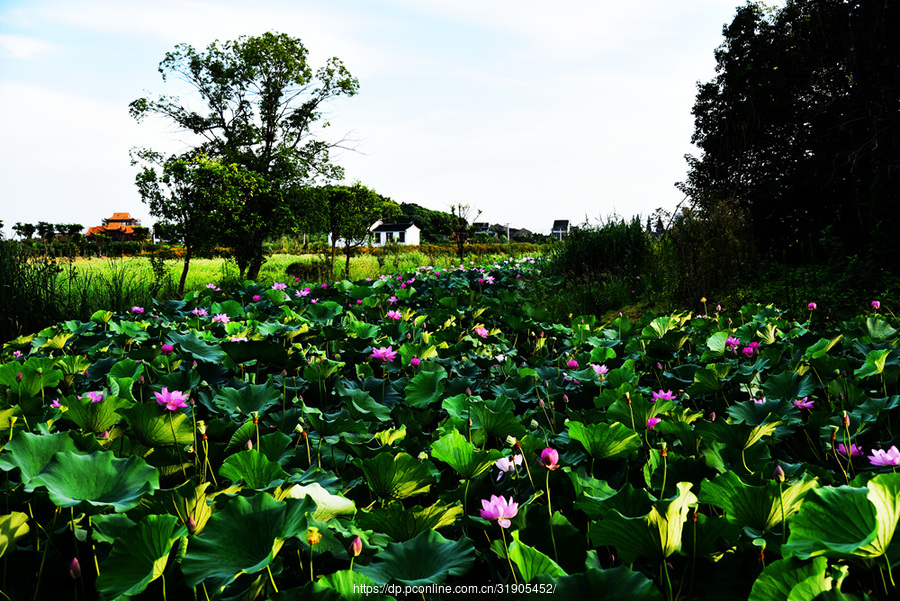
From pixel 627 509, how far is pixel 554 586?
0.29 metres

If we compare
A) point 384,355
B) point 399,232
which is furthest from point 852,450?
point 399,232

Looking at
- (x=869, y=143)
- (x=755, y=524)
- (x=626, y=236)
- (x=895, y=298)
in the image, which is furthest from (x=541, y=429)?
(x=869, y=143)

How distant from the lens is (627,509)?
2.96 feet

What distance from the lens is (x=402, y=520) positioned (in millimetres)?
Answer: 909

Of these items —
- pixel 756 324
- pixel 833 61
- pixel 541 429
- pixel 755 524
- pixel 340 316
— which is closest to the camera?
pixel 755 524

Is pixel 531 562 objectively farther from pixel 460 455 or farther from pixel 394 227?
pixel 394 227

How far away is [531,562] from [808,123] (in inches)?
600

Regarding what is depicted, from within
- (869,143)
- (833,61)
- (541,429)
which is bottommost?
(541,429)

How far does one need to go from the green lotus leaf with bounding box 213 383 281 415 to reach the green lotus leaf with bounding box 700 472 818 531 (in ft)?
3.94

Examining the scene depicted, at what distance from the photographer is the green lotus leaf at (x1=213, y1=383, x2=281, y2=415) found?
1.51m

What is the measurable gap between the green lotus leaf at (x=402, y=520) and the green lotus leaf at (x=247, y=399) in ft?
2.39

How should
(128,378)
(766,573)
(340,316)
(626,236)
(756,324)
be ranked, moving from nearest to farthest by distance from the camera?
1. (766,573)
2. (128,378)
3. (756,324)
4. (340,316)
5. (626,236)

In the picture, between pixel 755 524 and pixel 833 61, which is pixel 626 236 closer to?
pixel 833 61

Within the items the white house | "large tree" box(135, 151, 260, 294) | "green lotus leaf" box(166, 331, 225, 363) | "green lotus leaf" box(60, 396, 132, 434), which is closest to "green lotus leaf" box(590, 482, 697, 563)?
"green lotus leaf" box(60, 396, 132, 434)
